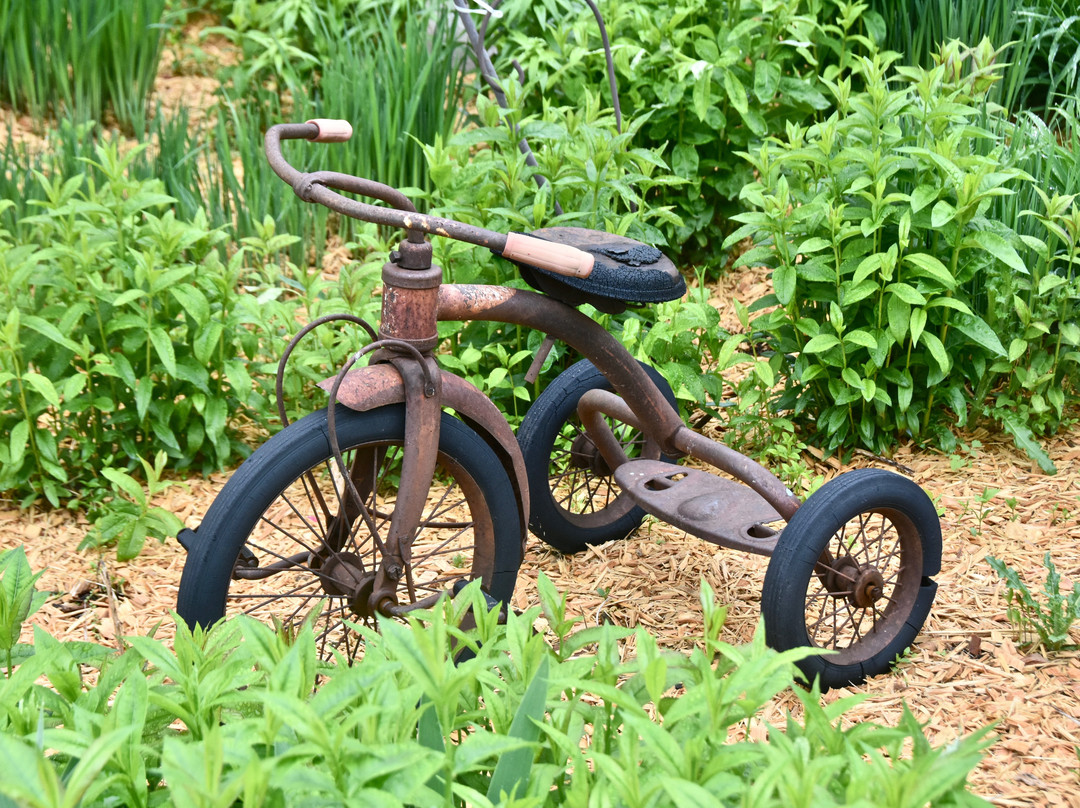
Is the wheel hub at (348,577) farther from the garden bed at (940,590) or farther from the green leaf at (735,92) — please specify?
the green leaf at (735,92)

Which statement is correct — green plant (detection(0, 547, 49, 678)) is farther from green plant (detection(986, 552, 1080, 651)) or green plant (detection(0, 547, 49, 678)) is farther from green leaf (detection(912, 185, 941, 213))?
green leaf (detection(912, 185, 941, 213))

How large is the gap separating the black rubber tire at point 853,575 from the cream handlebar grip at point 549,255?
0.68 metres

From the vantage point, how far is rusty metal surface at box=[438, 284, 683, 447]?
2107mm

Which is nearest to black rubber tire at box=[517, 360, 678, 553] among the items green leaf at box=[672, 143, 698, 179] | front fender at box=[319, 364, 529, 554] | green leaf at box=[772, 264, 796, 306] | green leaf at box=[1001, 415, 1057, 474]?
front fender at box=[319, 364, 529, 554]

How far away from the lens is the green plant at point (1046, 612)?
2.29 m

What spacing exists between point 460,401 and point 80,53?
362 centimetres

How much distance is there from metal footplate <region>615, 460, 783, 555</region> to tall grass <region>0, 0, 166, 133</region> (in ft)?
Result: 10.2

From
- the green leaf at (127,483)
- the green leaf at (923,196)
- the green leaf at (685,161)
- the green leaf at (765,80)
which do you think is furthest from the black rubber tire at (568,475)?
the green leaf at (765,80)

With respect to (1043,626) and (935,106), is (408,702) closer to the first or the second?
(1043,626)

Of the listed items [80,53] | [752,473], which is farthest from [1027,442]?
[80,53]

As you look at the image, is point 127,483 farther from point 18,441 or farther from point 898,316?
point 898,316

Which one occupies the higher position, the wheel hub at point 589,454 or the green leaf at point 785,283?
the green leaf at point 785,283

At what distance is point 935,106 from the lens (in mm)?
3000

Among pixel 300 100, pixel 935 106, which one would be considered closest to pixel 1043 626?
pixel 935 106
